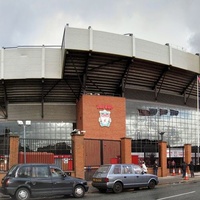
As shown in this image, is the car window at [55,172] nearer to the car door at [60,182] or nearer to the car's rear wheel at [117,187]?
the car door at [60,182]

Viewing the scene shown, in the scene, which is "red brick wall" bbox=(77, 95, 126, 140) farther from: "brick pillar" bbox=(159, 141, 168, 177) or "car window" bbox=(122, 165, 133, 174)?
"car window" bbox=(122, 165, 133, 174)

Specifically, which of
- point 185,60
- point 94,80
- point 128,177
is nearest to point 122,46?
point 94,80

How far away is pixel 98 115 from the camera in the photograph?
3766 centimetres

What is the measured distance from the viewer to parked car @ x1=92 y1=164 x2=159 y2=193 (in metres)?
18.3

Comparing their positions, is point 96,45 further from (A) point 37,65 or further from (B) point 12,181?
(B) point 12,181

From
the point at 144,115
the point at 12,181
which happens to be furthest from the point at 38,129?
the point at 12,181

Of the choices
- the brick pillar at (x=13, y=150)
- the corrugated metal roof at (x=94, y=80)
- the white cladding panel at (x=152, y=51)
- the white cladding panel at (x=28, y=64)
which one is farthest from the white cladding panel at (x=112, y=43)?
the brick pillar at (x=13, y=150)

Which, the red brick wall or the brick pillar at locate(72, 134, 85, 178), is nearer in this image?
the brick pillar at locate(72, 134, 85, 178)

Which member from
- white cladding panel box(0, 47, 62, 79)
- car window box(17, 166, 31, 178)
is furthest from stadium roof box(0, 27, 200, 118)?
car window box(17, 166, 31, 178)

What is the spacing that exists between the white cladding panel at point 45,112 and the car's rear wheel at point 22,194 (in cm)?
2678

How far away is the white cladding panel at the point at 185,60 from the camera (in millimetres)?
38750

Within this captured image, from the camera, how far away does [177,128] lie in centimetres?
4581

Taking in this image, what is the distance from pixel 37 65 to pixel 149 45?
1169 cm

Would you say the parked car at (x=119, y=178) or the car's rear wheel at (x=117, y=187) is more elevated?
the parked car at (x=119, y=178)
